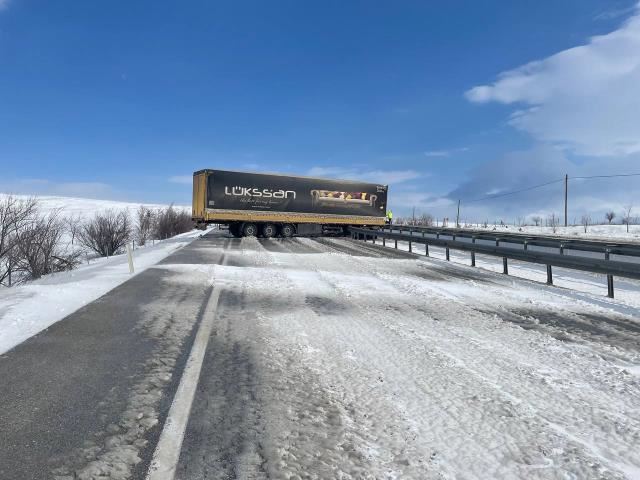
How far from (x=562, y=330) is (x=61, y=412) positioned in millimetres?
6298

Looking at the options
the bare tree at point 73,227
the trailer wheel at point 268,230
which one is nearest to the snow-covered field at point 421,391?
the trailer wheel at point 268,230

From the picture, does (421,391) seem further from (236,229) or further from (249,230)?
(236,229)

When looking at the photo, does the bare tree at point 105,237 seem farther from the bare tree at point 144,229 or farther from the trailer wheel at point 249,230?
the trailer wheel at point 249,230

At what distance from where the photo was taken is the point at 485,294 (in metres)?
9.59

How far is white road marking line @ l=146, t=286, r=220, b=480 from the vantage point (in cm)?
263

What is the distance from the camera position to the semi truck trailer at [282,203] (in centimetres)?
2747

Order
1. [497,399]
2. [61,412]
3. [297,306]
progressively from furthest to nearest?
[297,306] < [497,399] < [61,412]

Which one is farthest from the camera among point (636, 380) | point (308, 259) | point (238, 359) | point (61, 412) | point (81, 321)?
point (308, 259)

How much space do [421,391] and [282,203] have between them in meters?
26.3

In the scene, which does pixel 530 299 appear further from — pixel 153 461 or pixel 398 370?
pixel 153 461

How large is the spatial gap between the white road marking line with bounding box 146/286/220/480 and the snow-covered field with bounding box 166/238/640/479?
0.36 feet

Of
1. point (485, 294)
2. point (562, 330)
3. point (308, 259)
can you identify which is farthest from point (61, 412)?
point (308, 259)

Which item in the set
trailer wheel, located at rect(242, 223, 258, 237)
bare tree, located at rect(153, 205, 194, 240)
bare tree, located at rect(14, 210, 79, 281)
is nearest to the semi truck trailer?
trailer wheel, located at rect(242, 223, 258, 237)

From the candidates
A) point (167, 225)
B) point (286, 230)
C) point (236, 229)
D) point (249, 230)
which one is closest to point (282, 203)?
point (286, 230)
